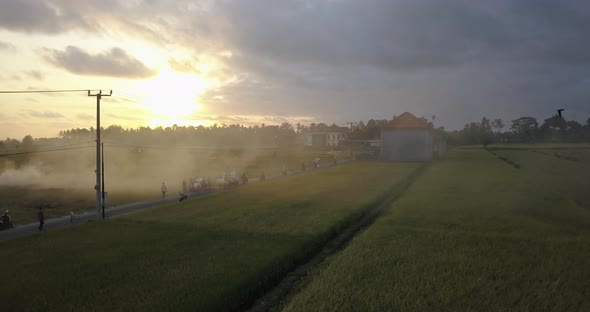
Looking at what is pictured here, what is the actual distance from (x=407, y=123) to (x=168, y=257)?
70522mm

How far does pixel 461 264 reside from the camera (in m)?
15.1

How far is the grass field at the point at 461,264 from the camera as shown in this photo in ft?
38.5

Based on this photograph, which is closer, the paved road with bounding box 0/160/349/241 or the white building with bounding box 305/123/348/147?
the paved road with bounding box 0/160/349/241

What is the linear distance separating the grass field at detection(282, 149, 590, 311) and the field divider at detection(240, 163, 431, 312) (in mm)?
675

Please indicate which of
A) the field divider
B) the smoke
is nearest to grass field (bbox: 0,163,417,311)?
the field divider

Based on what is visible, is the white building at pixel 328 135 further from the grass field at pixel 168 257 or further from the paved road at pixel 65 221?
the grass field at pixel 168 257

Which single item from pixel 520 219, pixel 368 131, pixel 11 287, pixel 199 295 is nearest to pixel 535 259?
pixel 520 219

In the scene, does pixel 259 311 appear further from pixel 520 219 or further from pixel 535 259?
pixel 520 219

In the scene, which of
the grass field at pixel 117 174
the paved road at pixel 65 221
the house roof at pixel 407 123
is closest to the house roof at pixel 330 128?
the grass field at pixel 117 174

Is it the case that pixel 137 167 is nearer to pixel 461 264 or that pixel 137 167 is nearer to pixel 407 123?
pixel 407 123

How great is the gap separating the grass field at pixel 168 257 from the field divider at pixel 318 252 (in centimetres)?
21

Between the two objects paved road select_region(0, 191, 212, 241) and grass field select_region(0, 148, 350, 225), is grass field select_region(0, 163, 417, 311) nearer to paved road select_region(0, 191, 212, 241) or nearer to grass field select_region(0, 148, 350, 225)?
paved road select_region(0, 191, 212, 241)

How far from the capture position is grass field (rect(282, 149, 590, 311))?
38.5ft

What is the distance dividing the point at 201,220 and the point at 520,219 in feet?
60.3
